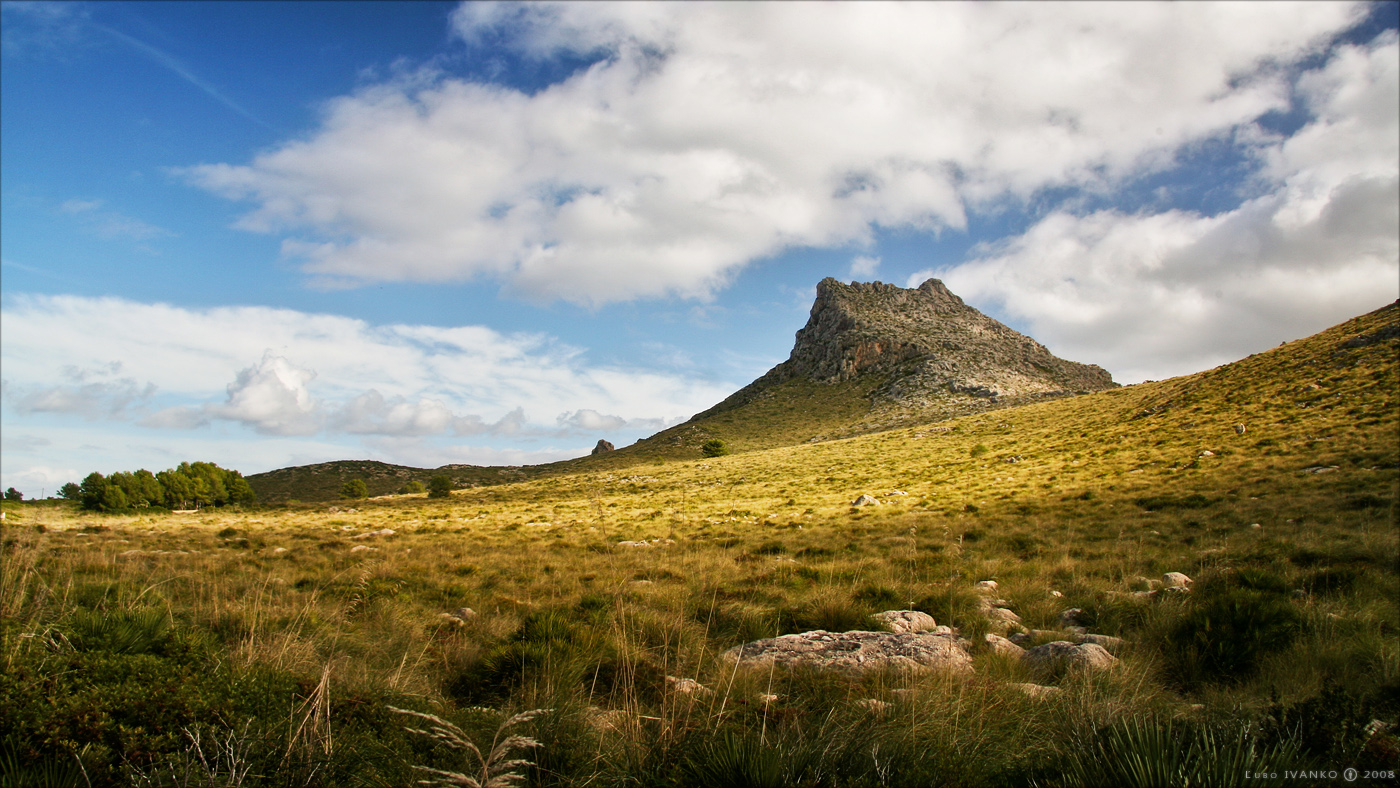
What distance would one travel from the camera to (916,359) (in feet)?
331

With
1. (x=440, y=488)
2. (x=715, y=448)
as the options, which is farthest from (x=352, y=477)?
(x=715, y=448)

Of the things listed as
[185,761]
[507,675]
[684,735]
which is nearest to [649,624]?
[507,675]

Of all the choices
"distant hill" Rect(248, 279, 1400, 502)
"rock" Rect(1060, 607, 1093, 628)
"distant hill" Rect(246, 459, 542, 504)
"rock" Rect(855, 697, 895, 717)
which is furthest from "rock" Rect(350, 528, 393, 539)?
"distant hill" Rect(246, 459, 542, 504)

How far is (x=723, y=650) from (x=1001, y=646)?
2.65 m

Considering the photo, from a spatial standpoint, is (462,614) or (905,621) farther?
(462,614)

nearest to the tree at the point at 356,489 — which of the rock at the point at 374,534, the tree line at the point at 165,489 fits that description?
the tree line at the point at 165,489

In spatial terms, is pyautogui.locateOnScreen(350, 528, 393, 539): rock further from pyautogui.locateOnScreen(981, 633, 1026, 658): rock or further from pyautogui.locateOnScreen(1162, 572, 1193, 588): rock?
pyautogui.locateOnScreen(1162, 572, 1193, 588): rock

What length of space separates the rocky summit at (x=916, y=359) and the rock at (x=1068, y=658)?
71470 millimetres

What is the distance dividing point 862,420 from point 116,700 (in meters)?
83.8

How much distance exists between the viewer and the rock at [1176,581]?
7840mm

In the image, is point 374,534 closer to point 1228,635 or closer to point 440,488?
point 1228,635

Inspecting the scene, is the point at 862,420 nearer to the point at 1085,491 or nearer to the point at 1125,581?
the point at 1085,491

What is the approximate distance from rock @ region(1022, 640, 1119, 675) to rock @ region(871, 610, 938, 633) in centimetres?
116

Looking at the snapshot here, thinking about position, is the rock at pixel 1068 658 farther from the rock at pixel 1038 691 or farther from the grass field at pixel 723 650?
the rock at pixel 1038 691
